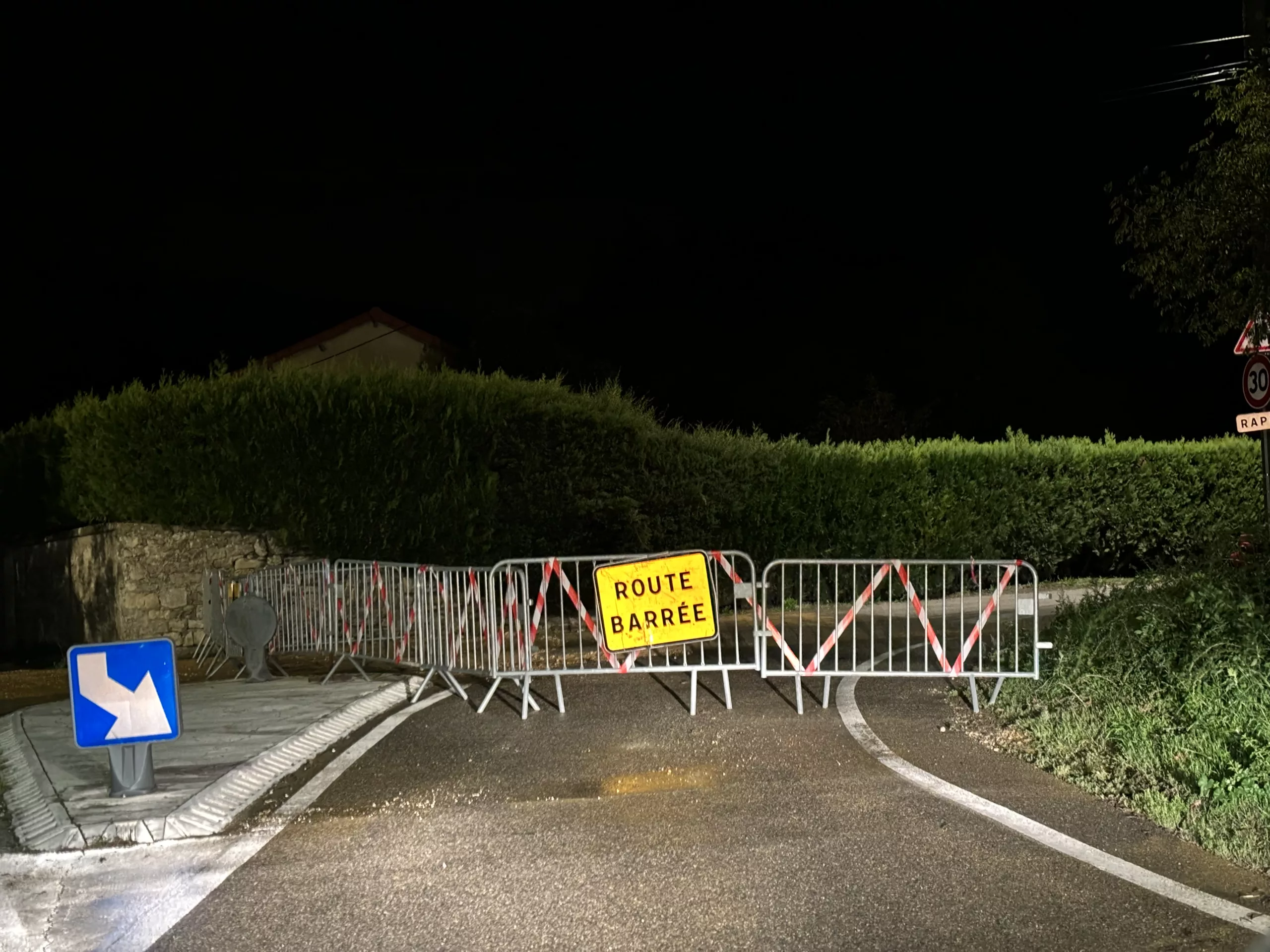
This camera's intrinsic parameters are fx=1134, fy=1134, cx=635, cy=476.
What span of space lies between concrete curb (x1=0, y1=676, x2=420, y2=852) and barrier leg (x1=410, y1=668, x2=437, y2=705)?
0.67 m

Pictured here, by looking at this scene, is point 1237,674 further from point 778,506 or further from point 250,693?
point 778,506

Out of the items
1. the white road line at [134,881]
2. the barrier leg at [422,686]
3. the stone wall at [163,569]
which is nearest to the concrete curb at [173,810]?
the white road line at [134,881]

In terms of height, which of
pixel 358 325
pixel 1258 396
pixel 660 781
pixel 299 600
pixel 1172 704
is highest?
pixel 358 325

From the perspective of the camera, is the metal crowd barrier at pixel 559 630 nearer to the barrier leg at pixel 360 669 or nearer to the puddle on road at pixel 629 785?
the barrier leg at pixel 360 669

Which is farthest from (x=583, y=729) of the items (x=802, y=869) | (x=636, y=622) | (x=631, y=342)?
(x=631, y=342)

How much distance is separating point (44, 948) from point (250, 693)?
17.6 feet

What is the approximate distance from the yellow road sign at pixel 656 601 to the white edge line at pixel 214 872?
6.75ft

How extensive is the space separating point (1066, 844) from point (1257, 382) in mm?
5513

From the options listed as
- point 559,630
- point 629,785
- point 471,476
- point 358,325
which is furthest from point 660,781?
point 358,325

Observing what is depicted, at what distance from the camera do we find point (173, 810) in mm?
6055

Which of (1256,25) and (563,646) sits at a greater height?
(1256,25)

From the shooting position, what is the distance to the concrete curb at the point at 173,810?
5.86 meters

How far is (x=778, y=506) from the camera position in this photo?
17.3 metres

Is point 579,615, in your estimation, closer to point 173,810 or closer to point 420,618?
point 420,618
